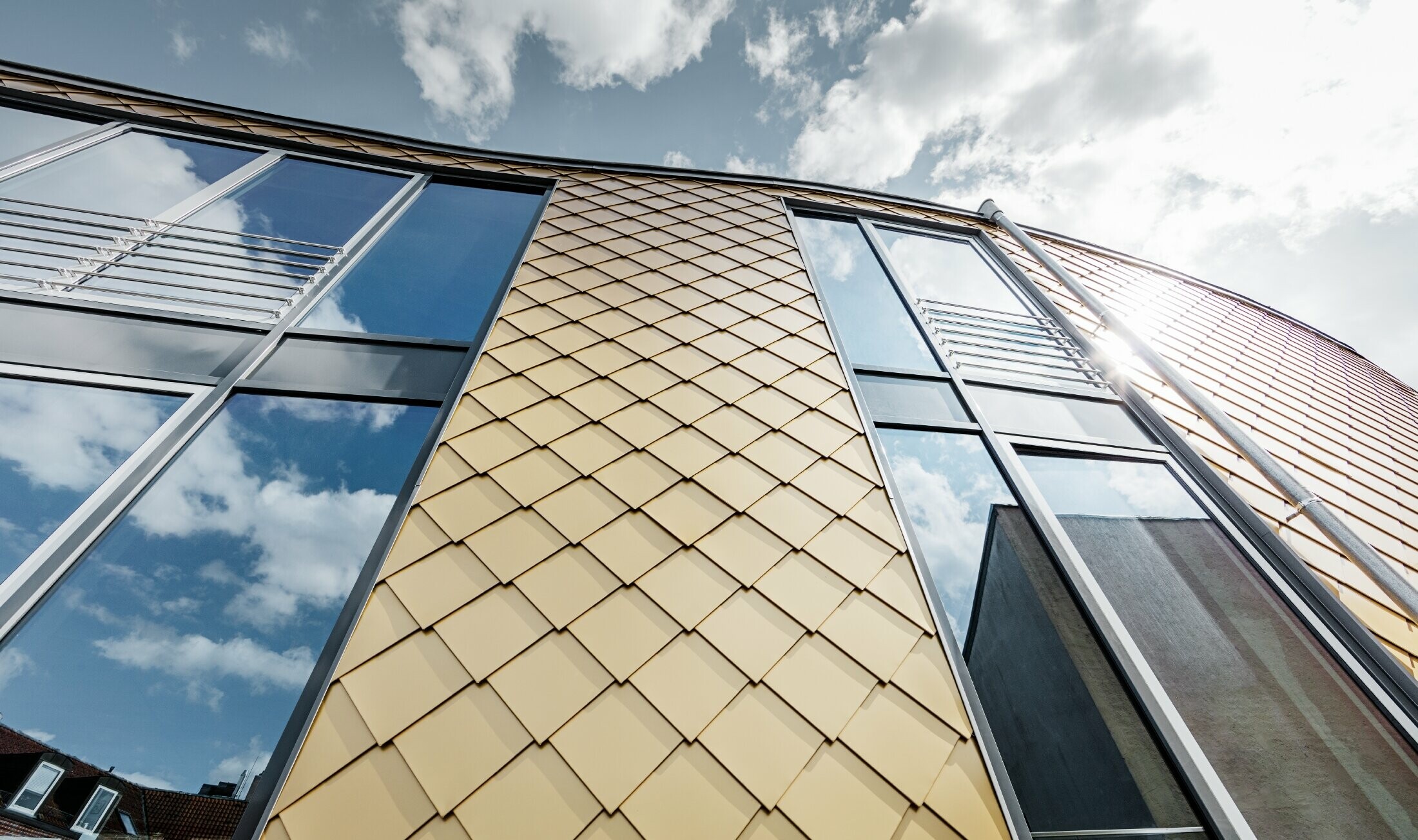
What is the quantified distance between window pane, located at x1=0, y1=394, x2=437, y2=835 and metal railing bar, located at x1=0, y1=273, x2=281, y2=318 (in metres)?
0.76

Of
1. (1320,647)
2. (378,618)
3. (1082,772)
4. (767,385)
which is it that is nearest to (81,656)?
(378,618)

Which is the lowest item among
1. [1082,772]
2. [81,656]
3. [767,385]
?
[1082,772]

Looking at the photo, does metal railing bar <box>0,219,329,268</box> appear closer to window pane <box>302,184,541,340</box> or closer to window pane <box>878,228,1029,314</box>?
window pane <box>302,184,541,340</box>

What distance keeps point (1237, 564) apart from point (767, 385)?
272cm

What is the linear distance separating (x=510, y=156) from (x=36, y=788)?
16.8ft

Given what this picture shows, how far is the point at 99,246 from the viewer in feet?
9.96

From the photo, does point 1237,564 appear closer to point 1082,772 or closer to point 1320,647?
point 1320,647

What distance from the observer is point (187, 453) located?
2.36 m

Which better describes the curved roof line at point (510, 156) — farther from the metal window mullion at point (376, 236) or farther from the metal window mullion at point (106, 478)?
the metal window mullion at point (106, 478)

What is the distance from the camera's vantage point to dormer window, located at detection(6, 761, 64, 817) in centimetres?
144

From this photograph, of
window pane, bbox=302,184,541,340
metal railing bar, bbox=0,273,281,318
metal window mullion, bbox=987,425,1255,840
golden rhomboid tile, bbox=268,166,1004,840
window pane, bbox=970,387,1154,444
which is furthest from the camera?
window pane, bbox=970,387,1154,444

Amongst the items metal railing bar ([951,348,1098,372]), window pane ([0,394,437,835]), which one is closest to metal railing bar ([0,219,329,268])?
window pane ([0,394,437,835])

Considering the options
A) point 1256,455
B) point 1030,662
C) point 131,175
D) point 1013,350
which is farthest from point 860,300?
point 131,175

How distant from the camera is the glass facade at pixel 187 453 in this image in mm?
1666
